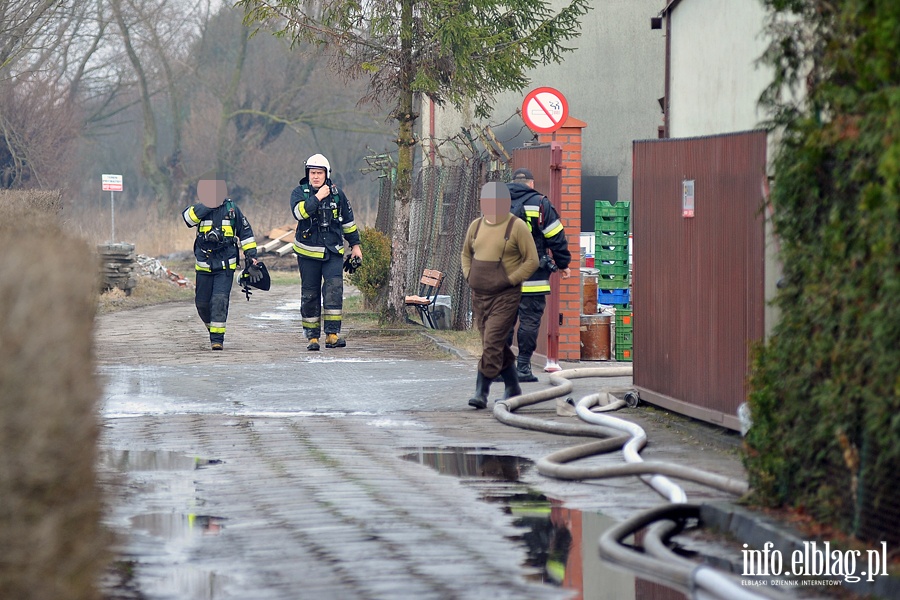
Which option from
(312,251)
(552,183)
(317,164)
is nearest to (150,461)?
(552,183)

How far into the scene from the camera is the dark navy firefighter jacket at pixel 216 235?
14742mm

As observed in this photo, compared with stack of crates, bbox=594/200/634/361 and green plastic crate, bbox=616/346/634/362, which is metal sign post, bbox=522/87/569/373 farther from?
stack of crates, bbox=594/200/634/361

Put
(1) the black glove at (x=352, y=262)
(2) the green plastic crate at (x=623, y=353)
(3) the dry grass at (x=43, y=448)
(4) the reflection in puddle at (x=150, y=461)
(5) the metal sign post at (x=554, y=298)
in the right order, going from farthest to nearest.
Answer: (1) the black glove at (x=352, y=262)
(2) the green plastic crate at (x=623, y=353)
(5) the metal sign post at (x=554, y=298)
(4) the reflection in puddle at (x=150, y=461)
(3) the dry grass at (x=43, y=448)

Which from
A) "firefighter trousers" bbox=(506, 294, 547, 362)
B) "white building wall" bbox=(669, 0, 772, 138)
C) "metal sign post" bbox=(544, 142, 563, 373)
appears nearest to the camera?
"white building wall" bbox=(669, 0, 772, 138)

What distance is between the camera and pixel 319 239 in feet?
48.3

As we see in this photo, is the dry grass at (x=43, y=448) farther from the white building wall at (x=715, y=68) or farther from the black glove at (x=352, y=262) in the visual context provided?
the black glove at (x=352, y=262)

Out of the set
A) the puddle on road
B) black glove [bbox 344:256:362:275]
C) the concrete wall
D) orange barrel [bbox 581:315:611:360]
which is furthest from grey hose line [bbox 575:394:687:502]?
the concrete wall

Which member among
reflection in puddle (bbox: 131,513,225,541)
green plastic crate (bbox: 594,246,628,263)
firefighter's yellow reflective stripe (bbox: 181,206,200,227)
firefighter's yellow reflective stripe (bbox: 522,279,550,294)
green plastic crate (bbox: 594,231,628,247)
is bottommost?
reflection in puddle (bbox: 131,513,225,541)

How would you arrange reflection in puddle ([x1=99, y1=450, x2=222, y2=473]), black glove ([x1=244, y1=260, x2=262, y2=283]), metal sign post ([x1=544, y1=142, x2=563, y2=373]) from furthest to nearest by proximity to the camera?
black glove ([x1=244, y1=260, x2=262, y2=283]) < metal sign post ([x1=544, y1=142, x2=563, y2=373]) < reflection in puddle ([x1=99, y1=450, x2=222, y2=473])

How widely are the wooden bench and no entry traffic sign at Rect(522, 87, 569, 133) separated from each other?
12.9 feet

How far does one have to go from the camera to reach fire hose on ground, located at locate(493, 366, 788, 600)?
4.95m

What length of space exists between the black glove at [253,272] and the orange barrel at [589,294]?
163 inches

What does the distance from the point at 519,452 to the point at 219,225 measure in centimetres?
723

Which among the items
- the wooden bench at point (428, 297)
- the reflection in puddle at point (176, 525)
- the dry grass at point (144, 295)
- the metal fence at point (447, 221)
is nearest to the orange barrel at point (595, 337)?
the metal fence at point (447, 221)
